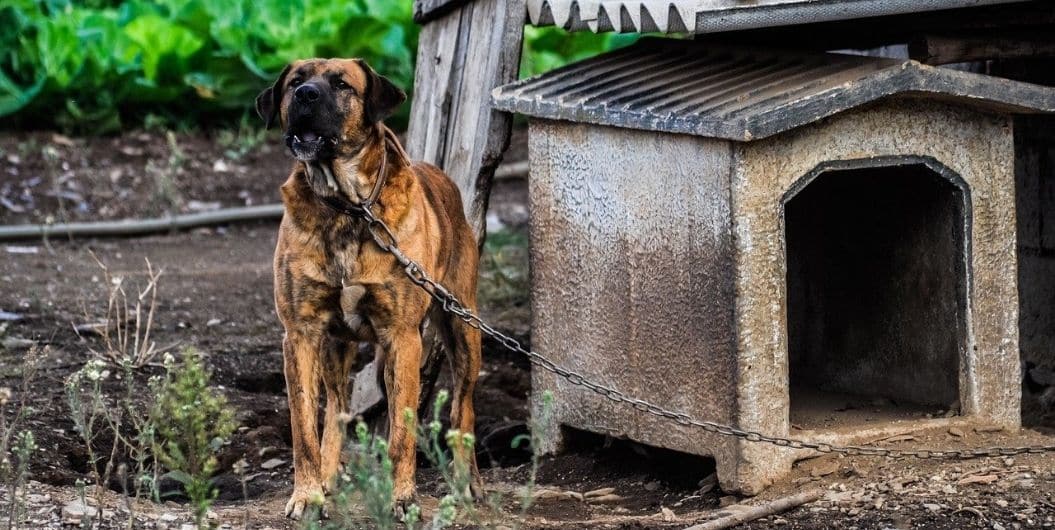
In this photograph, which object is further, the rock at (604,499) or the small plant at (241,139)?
the small plant at (241,139)

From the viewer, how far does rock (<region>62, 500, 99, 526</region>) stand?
15.4 feet

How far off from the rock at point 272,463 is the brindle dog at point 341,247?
3.21 ft

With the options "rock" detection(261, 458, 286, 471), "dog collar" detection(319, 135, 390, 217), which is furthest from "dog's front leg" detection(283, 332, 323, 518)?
"rock" detection(261, 458, 286, 471)

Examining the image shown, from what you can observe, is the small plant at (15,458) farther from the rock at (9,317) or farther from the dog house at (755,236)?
the dog house at (755,236)

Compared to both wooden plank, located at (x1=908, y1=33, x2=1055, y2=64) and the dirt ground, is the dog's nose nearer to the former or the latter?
the dirt ground

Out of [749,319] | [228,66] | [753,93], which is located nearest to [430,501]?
[749,319]

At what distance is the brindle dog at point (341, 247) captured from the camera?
17.1 ft

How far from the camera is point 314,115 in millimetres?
5090

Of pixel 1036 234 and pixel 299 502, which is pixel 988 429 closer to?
pixel 1036 234

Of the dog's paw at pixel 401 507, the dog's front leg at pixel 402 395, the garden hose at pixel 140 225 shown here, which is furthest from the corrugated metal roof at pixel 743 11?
the garden hose at pixel 140 225

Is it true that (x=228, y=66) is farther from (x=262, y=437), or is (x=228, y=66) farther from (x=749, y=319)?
(x=749, y=319)

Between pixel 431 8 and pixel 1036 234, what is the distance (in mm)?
3015

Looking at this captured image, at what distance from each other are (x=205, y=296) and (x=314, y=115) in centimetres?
372

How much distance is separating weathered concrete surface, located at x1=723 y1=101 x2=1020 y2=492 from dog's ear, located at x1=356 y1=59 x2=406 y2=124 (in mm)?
1236
